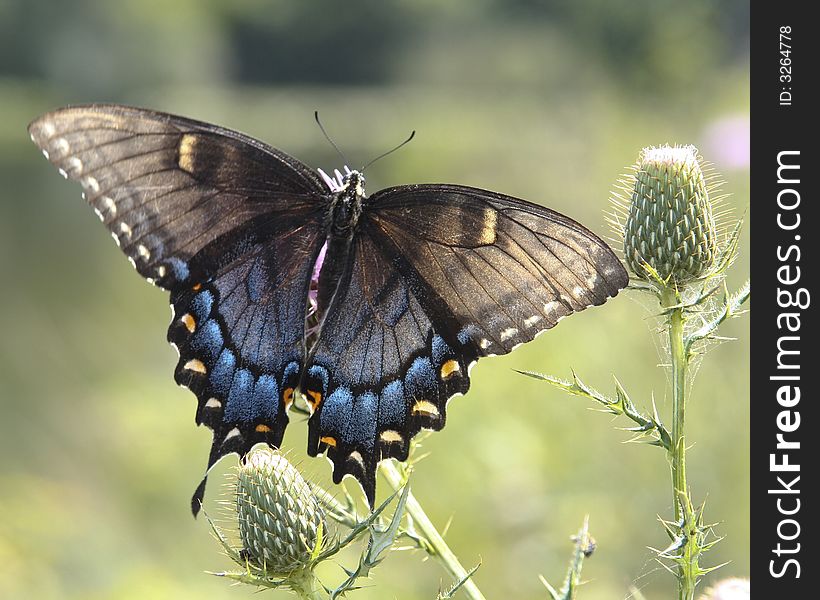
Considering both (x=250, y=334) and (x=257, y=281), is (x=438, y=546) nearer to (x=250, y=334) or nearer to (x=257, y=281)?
(x=250, y=334)

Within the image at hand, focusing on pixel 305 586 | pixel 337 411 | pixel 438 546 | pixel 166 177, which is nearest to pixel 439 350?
pixel 337 411

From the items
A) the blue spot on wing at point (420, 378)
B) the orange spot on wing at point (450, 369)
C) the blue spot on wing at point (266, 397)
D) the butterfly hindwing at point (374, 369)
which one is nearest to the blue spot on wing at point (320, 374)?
the butterfly hindwing at point (374, 369)

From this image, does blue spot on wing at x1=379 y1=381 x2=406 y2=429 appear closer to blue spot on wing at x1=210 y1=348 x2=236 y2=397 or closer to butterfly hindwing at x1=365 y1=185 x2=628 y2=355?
butterfly hindwing at x1=365 y1=185 x2=628 y2=355

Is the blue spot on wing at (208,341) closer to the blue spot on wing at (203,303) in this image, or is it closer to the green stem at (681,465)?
the blue spot on wing at (203,303)

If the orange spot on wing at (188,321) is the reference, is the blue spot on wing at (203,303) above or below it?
above

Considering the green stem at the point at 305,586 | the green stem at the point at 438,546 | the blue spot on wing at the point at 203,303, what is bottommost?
the green stem at the point at 305,586

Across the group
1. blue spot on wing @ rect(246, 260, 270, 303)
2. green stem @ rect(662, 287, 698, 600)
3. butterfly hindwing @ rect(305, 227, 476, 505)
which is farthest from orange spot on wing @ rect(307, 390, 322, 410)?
green stem @ rect(662, 287, 698, 600)
